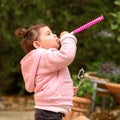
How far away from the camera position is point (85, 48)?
820cm

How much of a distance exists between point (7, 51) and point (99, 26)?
6.21 feet

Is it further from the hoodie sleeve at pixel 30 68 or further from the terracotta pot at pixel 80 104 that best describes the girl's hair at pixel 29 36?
the terracotta pot at pixel 80 104

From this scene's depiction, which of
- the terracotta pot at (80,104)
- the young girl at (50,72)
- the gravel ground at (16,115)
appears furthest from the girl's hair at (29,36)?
the gravel ground at (16,115)

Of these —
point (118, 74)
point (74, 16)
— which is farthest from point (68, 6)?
point (118, 74)

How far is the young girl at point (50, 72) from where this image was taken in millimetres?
3298

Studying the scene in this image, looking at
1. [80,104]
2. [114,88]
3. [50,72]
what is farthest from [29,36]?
[114,88]

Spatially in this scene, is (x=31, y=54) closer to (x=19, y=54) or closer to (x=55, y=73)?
(x=55, y=73)

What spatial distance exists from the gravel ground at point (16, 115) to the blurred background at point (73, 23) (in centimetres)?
127

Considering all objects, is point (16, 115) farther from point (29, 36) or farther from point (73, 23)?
point (29, 36)

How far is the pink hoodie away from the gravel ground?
2798mm

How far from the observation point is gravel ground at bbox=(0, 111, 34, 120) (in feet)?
20.5

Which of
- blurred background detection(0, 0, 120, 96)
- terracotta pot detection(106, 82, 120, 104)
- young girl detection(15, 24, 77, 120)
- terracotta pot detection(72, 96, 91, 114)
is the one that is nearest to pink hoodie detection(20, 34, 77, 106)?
young girl detection(15, 24, 77, 120)

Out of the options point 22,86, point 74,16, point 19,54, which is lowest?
point 22,86

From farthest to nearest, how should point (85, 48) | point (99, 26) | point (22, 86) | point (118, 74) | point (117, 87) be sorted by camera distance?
1. point (22, 86)
2. point (85, 48)
3. point (99, 26)
4. point (118, 74)
5. point (117, 87)
